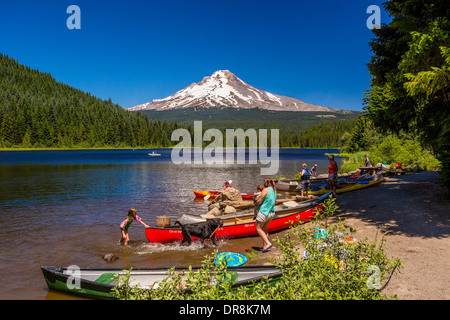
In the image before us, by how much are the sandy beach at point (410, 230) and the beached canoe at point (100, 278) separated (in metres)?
0.85

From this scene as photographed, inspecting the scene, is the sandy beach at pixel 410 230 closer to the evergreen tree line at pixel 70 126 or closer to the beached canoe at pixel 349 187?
the beached canoe at pixel 349 187

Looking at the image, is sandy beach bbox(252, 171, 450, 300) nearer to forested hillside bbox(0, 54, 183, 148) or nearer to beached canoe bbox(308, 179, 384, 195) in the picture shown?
beached canoe bbox(308, 179, 384, 195)

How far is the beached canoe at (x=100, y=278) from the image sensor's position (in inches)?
286

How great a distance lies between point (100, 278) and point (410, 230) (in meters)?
10.6

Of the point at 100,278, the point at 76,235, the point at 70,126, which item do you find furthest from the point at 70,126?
the point at 100,278

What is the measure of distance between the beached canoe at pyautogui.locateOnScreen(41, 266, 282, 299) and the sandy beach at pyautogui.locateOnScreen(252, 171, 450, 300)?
850mm

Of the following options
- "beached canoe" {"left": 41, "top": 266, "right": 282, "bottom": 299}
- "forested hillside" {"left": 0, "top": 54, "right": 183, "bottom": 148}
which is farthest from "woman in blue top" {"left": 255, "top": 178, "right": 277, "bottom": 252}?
"forested hillside" {"left": 0, "top": 54, "right": 183, "bottom": 148}

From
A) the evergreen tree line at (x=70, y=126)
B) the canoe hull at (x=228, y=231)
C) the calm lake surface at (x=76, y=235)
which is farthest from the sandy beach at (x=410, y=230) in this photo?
the evergreen tree line at (x=70, y=126)

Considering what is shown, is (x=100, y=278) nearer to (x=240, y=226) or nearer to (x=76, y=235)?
(x=240, y=226)

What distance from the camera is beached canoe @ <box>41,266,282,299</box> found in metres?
7.27

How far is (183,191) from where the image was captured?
101ft

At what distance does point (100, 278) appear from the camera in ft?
25.8

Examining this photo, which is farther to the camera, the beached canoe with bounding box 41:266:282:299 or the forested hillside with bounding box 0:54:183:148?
the forested hillside with bounding box 0:54:183:148
